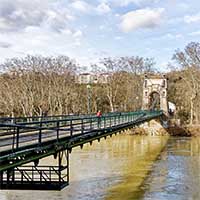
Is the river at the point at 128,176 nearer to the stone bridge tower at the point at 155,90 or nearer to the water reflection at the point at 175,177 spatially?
the water reflection at the point at 175,177

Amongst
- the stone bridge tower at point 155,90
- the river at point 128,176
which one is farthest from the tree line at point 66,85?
the river at point 128,176

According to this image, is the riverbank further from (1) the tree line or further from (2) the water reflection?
(2) the water reflection

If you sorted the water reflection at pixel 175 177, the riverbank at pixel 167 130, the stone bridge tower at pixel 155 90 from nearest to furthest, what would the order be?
the water reflection at pixel 175 177 → the riverbank at pixel 167 130 → the stone bridge tower at pixel 155 90

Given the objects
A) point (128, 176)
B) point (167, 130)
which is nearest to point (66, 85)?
point (167, 130)

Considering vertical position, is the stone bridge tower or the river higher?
the stone bridge tower

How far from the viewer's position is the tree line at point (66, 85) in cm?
6144

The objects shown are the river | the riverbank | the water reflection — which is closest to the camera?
the river

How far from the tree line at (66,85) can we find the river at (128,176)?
23035mm

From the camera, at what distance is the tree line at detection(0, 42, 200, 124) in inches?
2419

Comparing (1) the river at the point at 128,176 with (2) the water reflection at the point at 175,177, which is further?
(2) the water reflection at the point at 175,177

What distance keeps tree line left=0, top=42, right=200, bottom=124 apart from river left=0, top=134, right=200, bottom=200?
23.0m

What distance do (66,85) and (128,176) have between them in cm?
3880

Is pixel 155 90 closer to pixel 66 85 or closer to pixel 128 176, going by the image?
pixel 66 85

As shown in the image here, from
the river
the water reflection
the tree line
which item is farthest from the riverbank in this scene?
the water reflection
